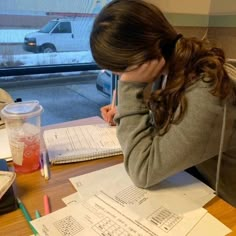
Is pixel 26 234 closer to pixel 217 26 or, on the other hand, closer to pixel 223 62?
pixel 223 62

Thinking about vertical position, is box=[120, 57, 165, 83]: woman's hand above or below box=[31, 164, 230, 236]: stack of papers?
above

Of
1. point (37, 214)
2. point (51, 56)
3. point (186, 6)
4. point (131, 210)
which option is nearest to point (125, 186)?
point (131, 210)

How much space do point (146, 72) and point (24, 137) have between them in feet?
1.24

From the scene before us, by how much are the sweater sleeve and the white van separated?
3.33 feet

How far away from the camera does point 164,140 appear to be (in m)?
0.69

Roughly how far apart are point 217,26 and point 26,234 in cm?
166

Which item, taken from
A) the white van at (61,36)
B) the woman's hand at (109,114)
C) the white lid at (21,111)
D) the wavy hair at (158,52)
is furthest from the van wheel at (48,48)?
the wavy hair at (158,52)

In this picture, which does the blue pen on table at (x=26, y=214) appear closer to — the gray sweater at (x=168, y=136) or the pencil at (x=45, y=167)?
the pencil at (x=45, y=167)

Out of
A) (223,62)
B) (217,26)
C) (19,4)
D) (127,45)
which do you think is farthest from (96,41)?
(217,26)

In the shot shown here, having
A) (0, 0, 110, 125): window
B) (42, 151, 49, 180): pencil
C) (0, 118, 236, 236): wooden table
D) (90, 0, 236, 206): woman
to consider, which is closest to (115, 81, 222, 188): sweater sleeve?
(90, 0, 236, 206): woman

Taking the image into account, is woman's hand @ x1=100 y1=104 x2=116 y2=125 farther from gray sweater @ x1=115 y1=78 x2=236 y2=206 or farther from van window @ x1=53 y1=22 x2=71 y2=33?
van window @ x1=53 y1=22 x2=71 y2=33

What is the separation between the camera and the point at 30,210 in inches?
25.5

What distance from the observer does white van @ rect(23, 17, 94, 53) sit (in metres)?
1.65

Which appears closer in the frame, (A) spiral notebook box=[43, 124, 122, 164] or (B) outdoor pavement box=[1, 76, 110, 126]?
(A) spiral notebook box=[43, 124, 122, 164]
